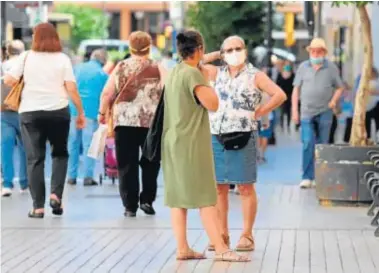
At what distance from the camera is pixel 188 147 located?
9141 mm

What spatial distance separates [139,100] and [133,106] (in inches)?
3.4

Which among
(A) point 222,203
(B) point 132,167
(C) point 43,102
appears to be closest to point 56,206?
(B) point 132,167

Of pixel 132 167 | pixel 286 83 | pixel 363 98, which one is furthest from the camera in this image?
pixel 286 83

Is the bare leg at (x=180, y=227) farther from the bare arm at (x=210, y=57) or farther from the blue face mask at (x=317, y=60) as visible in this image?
the blue face mask at (x=317, y=60)

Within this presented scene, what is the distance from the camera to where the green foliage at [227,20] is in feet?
101

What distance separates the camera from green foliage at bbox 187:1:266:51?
1217 inches

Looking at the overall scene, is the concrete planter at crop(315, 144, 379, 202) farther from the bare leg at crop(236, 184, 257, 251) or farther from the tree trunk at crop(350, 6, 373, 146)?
the bare leg at crop(236, 184, 257, 251)

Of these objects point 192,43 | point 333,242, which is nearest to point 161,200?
point 333,242

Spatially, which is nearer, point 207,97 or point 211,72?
point 207,97

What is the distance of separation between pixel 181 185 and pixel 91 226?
247 centimetres

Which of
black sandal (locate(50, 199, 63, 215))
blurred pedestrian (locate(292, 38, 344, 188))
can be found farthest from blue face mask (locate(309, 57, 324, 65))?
black sandal (locate(50, 199, 63, 215))

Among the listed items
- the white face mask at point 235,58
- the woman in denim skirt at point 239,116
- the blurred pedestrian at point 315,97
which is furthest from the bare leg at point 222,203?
the blurred pedestrian at point 315,97

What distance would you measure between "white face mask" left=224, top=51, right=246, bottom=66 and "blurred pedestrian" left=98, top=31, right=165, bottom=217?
7.46ft

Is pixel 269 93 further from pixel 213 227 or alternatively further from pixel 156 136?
pixel 213 227
